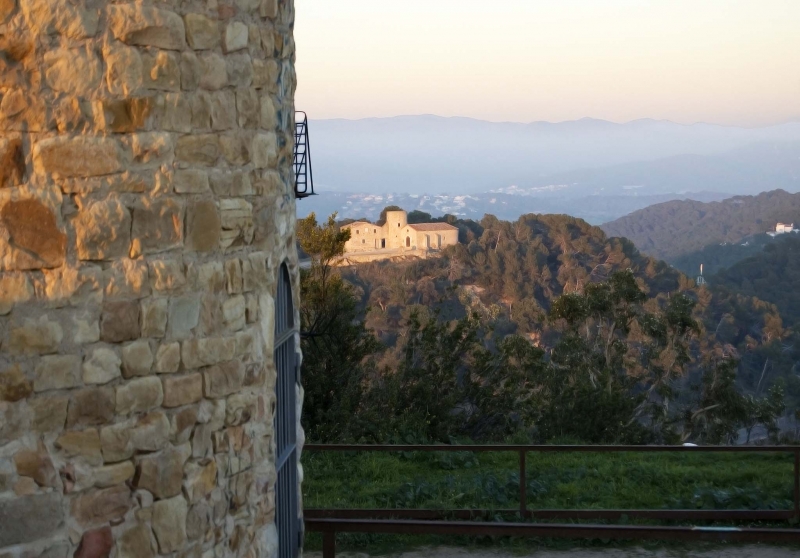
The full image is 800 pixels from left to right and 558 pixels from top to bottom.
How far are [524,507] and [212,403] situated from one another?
3.59m

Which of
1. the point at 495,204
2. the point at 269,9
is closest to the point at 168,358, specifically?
the point at 269,9

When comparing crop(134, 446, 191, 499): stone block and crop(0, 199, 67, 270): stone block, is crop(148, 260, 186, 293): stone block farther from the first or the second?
crop(134, 446, 191, 499): stone block

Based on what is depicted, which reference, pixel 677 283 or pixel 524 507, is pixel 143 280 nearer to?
pixel 524 507

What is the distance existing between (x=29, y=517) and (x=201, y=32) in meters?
1.92

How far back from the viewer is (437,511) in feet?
22.3

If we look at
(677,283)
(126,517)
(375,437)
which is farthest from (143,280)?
(677,283)

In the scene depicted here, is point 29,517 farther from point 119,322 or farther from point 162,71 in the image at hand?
point 162,71

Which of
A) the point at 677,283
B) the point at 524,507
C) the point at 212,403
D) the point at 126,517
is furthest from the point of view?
the point at 677,283

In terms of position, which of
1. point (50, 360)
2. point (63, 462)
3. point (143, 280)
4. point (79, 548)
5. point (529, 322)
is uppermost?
point (143, 280)

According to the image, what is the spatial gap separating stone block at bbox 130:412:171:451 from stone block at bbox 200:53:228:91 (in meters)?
1.31

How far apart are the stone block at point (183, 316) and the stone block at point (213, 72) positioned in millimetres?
855

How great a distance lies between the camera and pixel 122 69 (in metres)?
3.29

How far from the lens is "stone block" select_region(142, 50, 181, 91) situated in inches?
132

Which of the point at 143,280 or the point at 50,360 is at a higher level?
the point at 143,280
